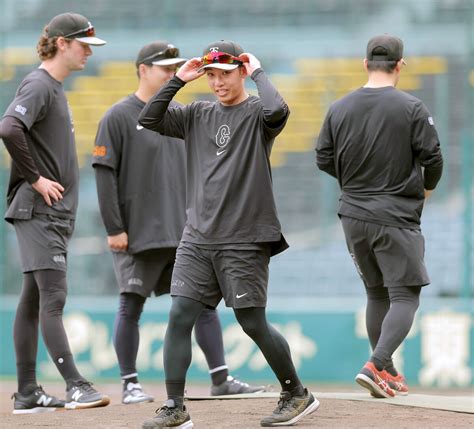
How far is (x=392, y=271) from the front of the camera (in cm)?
633

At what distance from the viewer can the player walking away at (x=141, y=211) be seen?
23.1 feet

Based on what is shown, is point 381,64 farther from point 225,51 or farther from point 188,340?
point 188,340

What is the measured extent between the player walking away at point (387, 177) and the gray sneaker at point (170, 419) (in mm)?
1170

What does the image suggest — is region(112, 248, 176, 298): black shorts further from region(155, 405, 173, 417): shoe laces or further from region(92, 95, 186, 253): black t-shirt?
region(155, 405, 173, 417): shoe laces

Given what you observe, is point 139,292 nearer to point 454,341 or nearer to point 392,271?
point 392,271

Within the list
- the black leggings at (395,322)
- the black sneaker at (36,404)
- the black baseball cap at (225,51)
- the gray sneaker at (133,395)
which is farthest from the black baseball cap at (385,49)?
the black sneaker at (36,404)

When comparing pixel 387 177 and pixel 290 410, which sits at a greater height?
pixel 387 177

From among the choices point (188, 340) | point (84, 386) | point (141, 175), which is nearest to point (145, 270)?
point (141, 175)

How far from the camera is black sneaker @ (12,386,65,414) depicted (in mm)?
6715

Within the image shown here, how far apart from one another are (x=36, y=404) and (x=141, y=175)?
1461mm

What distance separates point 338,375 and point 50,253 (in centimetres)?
404

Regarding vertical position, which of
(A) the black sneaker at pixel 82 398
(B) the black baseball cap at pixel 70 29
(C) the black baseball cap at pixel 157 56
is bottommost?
(A) the black sneaker at pixel 82 398

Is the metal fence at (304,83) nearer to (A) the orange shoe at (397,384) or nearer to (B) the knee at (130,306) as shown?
(B) the knee at (130,306)

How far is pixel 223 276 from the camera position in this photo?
5605 millimetres
